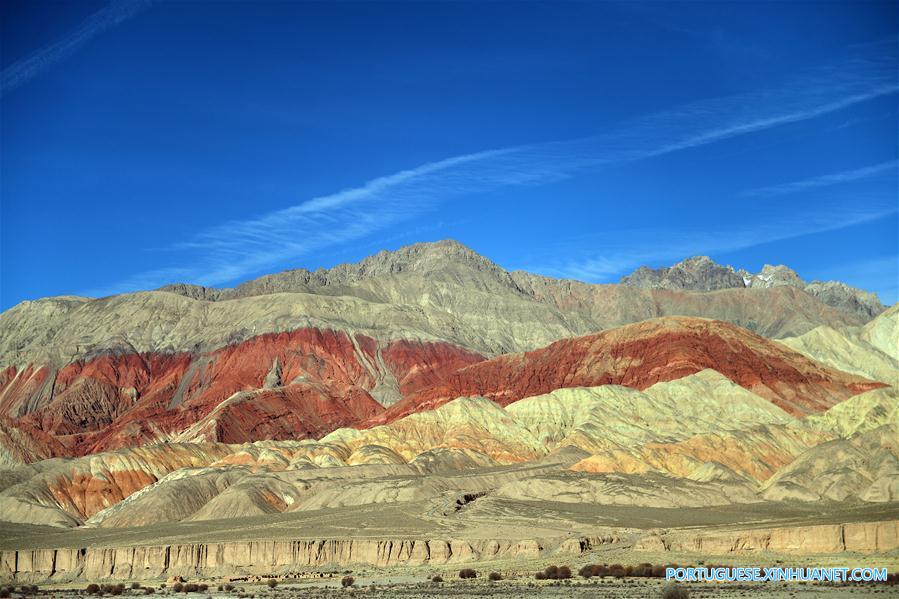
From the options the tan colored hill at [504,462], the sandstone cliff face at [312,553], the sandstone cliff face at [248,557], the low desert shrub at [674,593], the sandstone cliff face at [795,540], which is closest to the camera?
the low desert shrub at [674,593]

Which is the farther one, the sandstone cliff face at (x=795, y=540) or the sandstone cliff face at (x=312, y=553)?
the sandstone cliff face at (x=312, y=553)

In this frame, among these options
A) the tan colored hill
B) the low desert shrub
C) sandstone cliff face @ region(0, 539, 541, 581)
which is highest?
the tan colored hill

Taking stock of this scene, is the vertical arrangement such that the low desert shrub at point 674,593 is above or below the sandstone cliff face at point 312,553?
below

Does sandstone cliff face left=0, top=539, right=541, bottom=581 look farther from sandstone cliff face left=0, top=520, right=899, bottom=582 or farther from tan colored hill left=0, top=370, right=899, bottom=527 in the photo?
tan colored hill left=0, top=370, right=899, bottom=527

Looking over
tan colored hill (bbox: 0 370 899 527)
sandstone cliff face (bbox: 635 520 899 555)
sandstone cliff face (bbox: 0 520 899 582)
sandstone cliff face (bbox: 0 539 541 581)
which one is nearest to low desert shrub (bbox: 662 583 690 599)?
sandstone cliff face (bbox: 635 520 899 555)

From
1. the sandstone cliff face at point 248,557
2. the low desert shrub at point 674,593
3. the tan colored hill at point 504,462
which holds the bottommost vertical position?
the low desert shrub at point 674,593

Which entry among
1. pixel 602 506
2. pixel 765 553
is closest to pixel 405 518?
pixel 602 506

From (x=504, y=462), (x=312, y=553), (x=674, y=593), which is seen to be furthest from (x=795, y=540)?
(x=504, y=462)

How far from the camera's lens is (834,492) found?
103 meters

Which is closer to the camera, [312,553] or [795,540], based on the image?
[795,540]

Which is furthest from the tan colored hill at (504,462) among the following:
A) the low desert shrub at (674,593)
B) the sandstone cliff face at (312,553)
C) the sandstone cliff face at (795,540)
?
the low desert shrub at (674,593)

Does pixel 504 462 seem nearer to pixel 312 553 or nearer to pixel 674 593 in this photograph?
pixel 312 553

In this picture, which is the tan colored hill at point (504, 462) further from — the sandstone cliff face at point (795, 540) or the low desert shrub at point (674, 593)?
the low desert shrub at point (674, 593)

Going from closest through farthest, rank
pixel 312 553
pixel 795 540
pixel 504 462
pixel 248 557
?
pixel 795 540 < pixel 312 553 < pixel 248 557 < pixel 504 462
